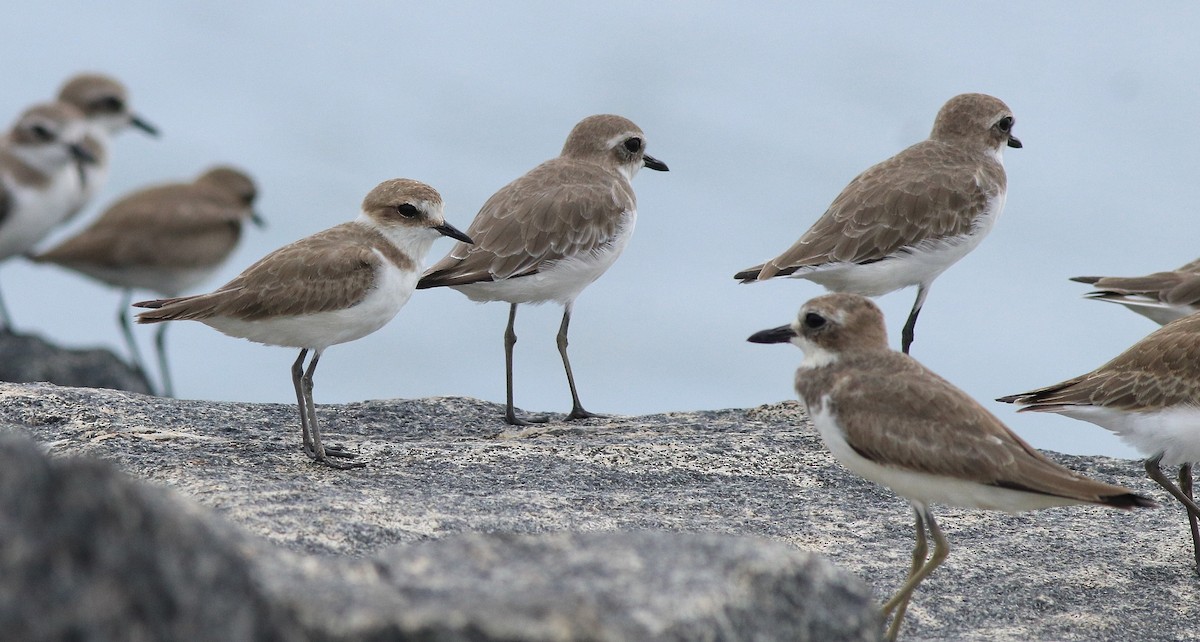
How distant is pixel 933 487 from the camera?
559 centimetres

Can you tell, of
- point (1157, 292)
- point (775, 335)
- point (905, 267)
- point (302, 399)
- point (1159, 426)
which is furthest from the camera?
point (905, 267)

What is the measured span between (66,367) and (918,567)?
1002cm

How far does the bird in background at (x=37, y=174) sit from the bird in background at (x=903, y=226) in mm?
10235

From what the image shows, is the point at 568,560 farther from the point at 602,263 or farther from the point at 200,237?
the point at 200,237

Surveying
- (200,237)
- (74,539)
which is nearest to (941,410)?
(74,539)

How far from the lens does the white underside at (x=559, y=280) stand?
30.0 feet

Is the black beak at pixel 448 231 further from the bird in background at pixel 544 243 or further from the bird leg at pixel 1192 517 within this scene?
the bird leg at pixel 1192 517

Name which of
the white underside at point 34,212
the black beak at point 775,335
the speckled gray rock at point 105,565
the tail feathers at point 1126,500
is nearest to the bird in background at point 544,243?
the black beak at point 775,335

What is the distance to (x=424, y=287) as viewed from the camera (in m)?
8.87

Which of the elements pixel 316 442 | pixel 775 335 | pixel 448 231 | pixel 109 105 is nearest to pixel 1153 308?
pixel 775 335

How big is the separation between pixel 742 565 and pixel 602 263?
19.8 ft

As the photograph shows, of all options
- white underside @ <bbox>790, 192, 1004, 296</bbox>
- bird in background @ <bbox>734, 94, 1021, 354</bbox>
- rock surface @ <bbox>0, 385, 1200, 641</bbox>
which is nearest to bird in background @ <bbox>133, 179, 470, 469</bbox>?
rock surface @ <bbox>0, 385, 1200, 641</bbox>

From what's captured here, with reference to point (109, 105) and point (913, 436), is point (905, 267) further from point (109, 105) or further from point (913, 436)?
point (109, 105)

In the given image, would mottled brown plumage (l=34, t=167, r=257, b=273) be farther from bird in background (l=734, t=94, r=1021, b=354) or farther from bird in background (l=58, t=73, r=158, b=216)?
bird in background (l=734, t=94, r=1021, b=354)
